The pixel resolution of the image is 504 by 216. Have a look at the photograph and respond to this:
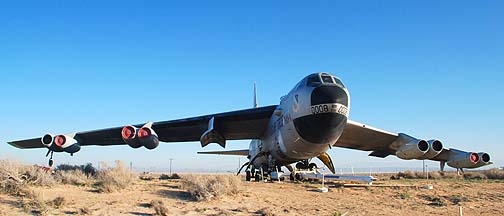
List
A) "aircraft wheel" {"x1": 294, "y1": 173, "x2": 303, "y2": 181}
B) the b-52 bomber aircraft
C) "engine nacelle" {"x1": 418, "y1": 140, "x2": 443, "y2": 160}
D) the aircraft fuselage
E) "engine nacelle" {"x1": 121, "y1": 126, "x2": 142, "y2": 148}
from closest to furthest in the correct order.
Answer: the aircraft fuselage → the b-52 bomber aircraft → "engine nacelle" {"x1": 121, "y1": 126, "x2": 142, "y2": 148} → "engine nacelle" {"x1": 418, "y1": 140, "x2": 443, "y2": 160} → "aircraft wheel" {"x1": 294, "y1": 173, "x2": 303, "y2": 181}

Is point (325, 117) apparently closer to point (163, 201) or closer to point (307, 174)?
point (163, 201)

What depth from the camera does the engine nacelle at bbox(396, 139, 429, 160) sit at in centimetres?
1820

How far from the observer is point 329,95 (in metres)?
13.4

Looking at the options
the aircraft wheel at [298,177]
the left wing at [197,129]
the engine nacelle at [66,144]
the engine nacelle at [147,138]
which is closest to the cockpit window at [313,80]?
the left wing at [197,129]

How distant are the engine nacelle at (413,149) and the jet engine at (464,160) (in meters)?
2.99

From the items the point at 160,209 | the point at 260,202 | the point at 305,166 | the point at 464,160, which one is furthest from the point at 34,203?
the point at 464,160

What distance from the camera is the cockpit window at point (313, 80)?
14.2 m

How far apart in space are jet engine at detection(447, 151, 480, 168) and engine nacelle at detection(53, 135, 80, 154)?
1950 centimetres

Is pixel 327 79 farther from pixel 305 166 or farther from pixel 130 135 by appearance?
pixel 130 135

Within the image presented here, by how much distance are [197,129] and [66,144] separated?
265 inches

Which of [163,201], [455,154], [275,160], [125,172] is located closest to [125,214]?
[163,201]

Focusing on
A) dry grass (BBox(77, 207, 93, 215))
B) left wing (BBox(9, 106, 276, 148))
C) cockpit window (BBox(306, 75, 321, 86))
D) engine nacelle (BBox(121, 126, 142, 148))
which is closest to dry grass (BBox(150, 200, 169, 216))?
dry grass (BBox(77, 207, 93, 215))

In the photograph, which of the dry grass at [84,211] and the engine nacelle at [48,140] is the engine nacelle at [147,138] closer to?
the engine nacelle at [48,140]

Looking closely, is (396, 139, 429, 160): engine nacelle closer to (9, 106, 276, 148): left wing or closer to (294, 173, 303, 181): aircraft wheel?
(294, 173, 303, 181): aircraft wheel
